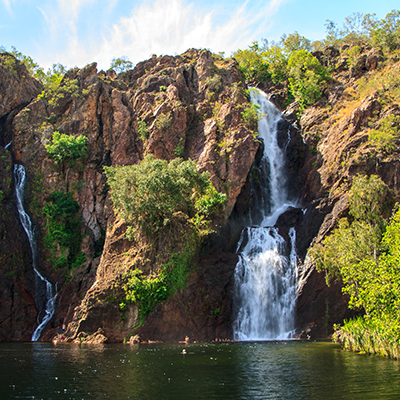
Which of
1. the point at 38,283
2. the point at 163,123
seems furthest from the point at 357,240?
the point at 38,283

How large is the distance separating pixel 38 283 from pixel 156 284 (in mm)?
16200

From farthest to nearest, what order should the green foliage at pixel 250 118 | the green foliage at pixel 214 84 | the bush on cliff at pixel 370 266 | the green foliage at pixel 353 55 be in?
the green foliage at pixel 353 55
the green foliage at pixel 214 84
the green foliage at pixel 250 118
the bush on cliff at pixel 370 266

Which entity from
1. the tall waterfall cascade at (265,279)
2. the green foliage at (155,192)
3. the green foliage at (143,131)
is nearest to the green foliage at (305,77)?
the tall waterfall cascade at (265,279)

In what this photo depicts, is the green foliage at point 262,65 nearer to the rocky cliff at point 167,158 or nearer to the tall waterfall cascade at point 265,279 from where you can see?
the rocky cliff at point 167,158

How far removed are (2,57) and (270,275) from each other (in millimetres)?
51775

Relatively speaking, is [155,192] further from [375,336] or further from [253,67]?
[253,67]

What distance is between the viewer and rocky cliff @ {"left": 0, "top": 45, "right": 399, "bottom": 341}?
38.7m

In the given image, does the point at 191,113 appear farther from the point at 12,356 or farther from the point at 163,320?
the point at 12,356

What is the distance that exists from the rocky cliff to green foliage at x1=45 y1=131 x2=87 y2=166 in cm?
108

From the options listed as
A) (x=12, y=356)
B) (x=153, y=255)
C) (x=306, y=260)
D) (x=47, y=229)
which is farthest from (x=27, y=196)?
(x=306, y=260)

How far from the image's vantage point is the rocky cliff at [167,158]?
3872cm

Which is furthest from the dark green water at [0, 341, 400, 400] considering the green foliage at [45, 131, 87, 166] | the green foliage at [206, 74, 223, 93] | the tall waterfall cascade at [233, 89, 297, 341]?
the green foliage at [206, 74, 223, 93]

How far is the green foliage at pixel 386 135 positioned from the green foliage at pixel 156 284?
2441 cm

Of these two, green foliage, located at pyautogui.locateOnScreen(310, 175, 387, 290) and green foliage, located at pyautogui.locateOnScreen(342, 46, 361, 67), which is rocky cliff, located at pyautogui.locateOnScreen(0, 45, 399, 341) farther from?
green foliage, located at pyautogui.locateOnScreen(310, 175, 387, 290)
